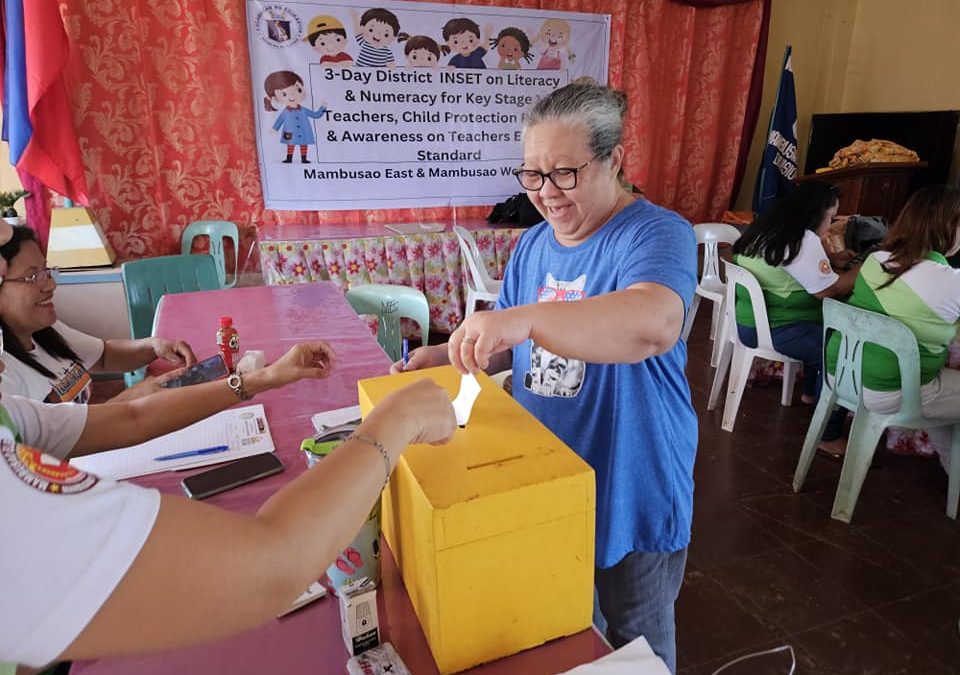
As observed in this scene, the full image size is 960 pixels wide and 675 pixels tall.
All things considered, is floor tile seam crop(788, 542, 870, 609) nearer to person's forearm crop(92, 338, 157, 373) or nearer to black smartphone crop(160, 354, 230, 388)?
black smartphone crop(160, 354, 230, 388)

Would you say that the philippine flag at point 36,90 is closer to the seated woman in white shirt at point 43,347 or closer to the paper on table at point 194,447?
the seated woman in white shirt at point 43,347

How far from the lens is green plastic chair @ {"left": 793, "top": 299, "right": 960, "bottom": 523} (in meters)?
2.14

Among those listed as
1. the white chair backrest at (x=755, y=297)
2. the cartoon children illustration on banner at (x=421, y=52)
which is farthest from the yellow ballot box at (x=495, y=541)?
the cartoon children illustration on banner at (x=421, y=52)

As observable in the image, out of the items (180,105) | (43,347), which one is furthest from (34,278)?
(180,105)

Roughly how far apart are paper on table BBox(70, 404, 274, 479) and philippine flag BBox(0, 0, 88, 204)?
2.89m

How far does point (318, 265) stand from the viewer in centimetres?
371

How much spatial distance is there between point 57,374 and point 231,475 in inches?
38.6

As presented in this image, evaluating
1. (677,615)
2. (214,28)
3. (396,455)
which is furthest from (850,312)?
(214,28)

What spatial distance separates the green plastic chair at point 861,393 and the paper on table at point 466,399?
76.5 inches

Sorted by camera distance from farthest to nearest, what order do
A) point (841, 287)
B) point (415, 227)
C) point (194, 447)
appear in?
point (415, 227)
point (841, 287)
point (194, 447)

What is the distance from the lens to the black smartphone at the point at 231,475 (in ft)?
3.54

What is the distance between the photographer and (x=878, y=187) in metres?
4.63

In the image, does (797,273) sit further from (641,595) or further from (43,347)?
(43,347)

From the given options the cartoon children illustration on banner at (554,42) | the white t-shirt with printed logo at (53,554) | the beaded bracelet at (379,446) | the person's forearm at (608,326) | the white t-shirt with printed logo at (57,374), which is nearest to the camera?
the white t-shirt with printed logo at (53,554)
